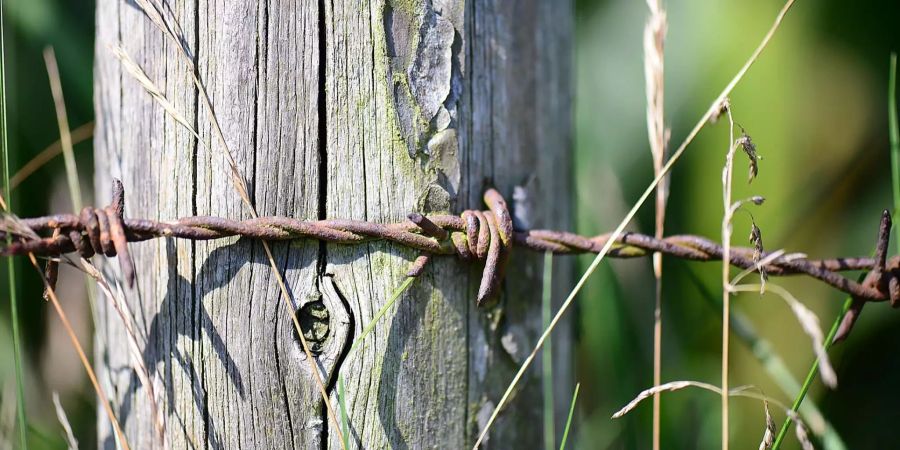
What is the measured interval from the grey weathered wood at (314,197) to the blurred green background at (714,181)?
3.61 feet

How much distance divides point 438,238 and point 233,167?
35 cm

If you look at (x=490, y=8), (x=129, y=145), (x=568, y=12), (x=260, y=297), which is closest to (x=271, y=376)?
(x=260, y=297)

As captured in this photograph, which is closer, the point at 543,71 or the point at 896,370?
the point at 543,71

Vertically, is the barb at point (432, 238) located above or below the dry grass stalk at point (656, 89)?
below

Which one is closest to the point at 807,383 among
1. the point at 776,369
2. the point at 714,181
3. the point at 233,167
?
the point at 776,369

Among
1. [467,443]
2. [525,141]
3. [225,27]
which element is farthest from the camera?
[525,141]

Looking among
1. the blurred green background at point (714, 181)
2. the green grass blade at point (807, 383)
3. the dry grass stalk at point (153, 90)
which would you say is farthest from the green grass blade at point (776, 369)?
the dry grass stalk at point (153, 90)

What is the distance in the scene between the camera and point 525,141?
1386 mm

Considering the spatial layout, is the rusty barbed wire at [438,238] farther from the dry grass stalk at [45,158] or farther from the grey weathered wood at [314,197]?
the dry grass stalk at [45,158]

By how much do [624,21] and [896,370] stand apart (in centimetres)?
173

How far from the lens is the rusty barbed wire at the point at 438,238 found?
111 cm

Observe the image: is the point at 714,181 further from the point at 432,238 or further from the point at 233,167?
the point at 233,167

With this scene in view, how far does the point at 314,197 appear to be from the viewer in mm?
1170

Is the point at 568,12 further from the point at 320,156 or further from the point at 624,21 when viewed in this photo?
the point at 624,21
